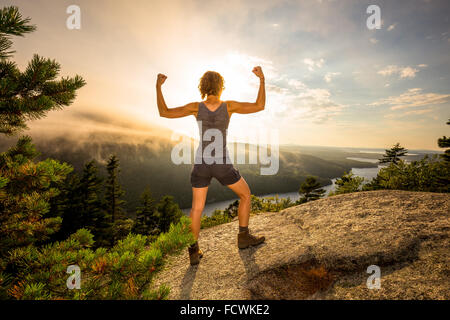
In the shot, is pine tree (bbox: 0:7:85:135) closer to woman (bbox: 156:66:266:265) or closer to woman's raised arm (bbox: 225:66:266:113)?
woman (bbox: 156:66:266:265)

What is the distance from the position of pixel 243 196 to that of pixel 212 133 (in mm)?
1324

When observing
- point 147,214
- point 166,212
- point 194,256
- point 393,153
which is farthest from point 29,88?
point 393,153

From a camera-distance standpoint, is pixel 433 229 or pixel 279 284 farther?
pixel 433 229

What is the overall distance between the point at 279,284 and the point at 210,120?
108 inches

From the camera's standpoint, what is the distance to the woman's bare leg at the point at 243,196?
11.0 ft

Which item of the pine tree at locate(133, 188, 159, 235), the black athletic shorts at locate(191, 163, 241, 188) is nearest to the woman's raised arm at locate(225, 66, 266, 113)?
the black athletic shorts at locate(191, 163, 241, 188)

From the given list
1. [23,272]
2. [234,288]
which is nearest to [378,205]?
[234,288]

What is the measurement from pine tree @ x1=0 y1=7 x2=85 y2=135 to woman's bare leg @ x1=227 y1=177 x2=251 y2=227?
2582 mm

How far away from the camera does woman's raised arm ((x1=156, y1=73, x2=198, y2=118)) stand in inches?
120

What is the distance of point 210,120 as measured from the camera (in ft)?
10.3

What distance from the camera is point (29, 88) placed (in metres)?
2.02
